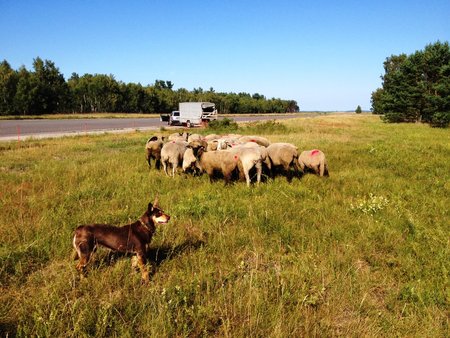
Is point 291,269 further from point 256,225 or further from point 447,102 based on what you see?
point 447,102

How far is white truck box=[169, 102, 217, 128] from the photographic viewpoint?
36406mm

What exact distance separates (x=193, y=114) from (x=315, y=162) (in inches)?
1126

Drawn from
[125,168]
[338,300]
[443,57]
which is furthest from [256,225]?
[443,57]

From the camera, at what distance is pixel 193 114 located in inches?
1457

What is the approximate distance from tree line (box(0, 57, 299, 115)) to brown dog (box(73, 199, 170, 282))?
6351 cm

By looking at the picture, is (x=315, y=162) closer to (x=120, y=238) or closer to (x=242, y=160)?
(x=242, y=160)

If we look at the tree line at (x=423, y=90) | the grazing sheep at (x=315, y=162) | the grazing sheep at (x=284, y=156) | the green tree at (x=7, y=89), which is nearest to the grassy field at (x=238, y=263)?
the grazing sheep at (x=315, y=162)

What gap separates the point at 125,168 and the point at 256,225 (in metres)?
7.15

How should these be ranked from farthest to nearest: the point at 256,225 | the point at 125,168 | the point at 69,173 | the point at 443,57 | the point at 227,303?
the point at 443,57 < the point at 125,168 < the point at 69,173 < the point at 256,225 < the point at 227,303

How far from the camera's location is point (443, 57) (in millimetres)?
40844

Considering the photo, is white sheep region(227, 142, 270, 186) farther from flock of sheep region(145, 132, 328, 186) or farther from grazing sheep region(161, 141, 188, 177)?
grazing sheep region(161, 141, 188, 177)

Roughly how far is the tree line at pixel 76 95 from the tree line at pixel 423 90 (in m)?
63.8

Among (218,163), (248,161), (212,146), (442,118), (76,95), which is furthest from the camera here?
(76,95)

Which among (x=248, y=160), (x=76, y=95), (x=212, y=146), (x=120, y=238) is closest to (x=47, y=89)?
(x=76, y=95)
